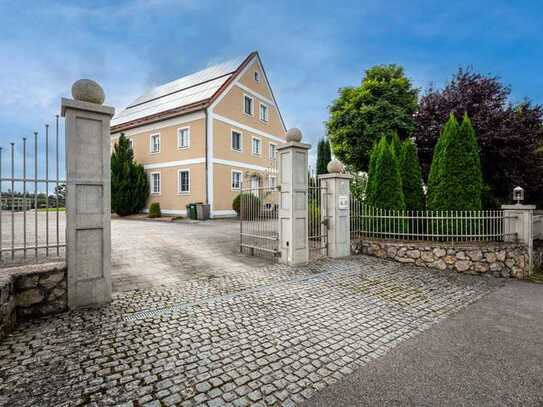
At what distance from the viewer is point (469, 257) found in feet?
21.6

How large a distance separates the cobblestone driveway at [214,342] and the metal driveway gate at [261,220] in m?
1.96

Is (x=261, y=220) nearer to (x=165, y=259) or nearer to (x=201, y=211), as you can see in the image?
(x=165, y=259)

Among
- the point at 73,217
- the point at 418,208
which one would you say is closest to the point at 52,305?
the point at 73,217

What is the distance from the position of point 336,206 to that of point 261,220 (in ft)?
6.63

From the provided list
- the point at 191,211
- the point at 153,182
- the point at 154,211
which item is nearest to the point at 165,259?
the point at 191,211

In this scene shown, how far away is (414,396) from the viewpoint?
2174 millimetres

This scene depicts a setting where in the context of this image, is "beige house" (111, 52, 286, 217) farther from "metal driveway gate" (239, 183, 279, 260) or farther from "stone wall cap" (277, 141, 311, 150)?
"stone wall cap" (277, 141, 311, 150)

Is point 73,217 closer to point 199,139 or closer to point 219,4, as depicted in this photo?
point 219,4

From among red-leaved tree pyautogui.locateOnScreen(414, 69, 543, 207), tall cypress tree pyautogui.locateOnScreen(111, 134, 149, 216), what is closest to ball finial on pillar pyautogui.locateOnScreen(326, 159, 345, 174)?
red-leaved tree pyautogui.locateOnScreen(414, 69, 543, 207)

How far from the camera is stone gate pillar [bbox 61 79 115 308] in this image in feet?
11.8

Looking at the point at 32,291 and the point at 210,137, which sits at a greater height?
the point at 210,137

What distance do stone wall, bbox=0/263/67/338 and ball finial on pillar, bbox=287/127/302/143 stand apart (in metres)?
4.87

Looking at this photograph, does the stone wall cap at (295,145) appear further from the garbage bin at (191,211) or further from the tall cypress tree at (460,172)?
the garbage bin at (191,211)

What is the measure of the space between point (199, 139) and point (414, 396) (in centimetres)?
1678
